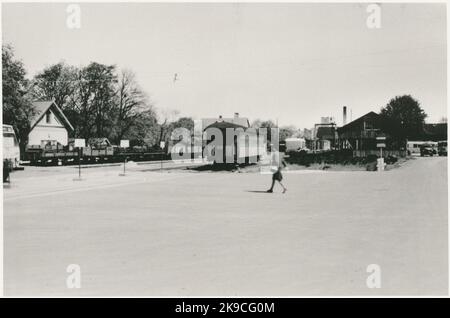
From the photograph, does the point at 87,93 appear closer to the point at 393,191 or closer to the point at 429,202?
the point at 393,191

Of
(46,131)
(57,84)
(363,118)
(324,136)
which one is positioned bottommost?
(46,131)

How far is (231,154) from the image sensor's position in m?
41.8

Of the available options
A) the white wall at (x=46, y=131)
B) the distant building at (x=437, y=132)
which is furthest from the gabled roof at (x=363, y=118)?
the white wall at (x=46, y=131)

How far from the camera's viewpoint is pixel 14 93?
1496 inches

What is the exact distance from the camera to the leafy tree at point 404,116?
70.6 metres

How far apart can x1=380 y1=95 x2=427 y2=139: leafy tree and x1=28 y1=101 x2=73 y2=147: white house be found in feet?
128

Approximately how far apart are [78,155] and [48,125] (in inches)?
594

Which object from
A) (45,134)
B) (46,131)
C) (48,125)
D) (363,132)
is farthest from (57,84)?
(363,132)

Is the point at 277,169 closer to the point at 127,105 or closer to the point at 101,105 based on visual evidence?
the point at 101,105

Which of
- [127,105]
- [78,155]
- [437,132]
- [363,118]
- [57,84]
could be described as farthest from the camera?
[437,132]

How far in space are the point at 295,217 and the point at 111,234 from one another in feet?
14.9

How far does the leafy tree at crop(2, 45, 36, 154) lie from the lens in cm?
3625

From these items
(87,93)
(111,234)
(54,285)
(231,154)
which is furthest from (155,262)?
(87,93)

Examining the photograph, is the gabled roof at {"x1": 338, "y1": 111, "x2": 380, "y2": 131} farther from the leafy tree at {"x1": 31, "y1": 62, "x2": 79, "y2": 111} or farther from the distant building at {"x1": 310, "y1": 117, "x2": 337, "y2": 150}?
the leafy tree at {"x1": 31, "y1": 62, "x2": 79, "y2": 111}
